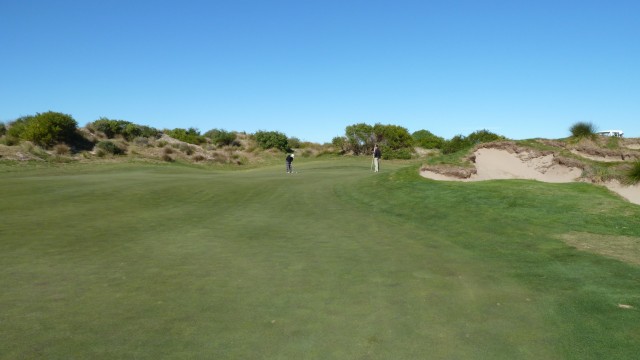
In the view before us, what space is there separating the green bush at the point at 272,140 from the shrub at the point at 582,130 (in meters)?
57.7

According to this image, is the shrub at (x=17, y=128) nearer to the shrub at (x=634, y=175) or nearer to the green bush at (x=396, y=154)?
the green bush at (x=396, y=154)

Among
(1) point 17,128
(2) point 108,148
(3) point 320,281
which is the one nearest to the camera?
(3) point 320,281

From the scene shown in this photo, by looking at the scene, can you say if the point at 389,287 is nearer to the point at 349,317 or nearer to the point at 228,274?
the point at 349,317

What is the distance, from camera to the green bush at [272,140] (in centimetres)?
8012

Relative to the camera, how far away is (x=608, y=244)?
11.7 meters

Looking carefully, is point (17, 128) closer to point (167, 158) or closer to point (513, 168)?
point (167, 158)

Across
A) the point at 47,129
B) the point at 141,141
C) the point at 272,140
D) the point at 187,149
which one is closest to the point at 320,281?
the point at 47,129

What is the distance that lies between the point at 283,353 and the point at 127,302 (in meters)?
3.05

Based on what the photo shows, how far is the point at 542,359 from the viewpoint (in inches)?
215

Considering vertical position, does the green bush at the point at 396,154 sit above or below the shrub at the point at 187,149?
Answer: below

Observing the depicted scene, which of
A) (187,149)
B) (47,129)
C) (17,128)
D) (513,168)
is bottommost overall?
(513,168)

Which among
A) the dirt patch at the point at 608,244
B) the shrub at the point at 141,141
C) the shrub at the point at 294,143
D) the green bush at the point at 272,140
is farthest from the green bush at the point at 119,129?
the dirt patch at the point at 608,244

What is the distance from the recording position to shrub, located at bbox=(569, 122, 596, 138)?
24.8m

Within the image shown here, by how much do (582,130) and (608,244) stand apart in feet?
51.9
